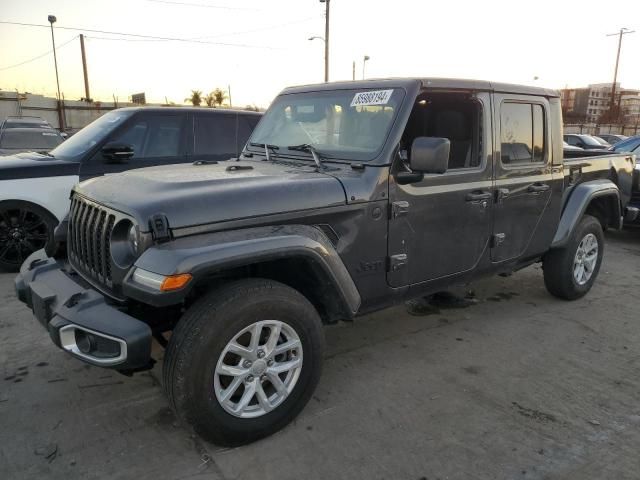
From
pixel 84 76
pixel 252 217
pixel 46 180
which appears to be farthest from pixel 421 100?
pixel 84 76

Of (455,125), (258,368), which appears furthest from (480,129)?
(258,368)

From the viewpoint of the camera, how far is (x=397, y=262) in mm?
3303

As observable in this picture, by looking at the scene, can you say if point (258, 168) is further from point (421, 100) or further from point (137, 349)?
point (137, 349)

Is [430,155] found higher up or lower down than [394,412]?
higher up

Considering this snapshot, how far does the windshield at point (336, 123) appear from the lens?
3281mm

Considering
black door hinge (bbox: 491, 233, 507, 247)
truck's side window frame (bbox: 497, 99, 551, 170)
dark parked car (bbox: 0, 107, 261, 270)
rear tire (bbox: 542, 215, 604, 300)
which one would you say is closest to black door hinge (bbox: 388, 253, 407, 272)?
black door hinge (bbox: 491, 233, 507, 247)

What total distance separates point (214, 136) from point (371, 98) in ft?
11.4

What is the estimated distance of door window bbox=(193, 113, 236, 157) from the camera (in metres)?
6.29

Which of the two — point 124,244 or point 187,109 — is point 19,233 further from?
point 124,244

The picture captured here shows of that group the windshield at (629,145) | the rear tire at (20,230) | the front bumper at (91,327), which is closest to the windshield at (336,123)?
the front bumper at (91,327)

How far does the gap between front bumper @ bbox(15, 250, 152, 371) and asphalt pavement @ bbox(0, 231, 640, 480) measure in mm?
604

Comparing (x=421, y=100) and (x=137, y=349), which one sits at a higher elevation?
(x=421, y=100)

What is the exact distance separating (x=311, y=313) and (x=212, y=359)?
61cm

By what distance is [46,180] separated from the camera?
18.2ft
